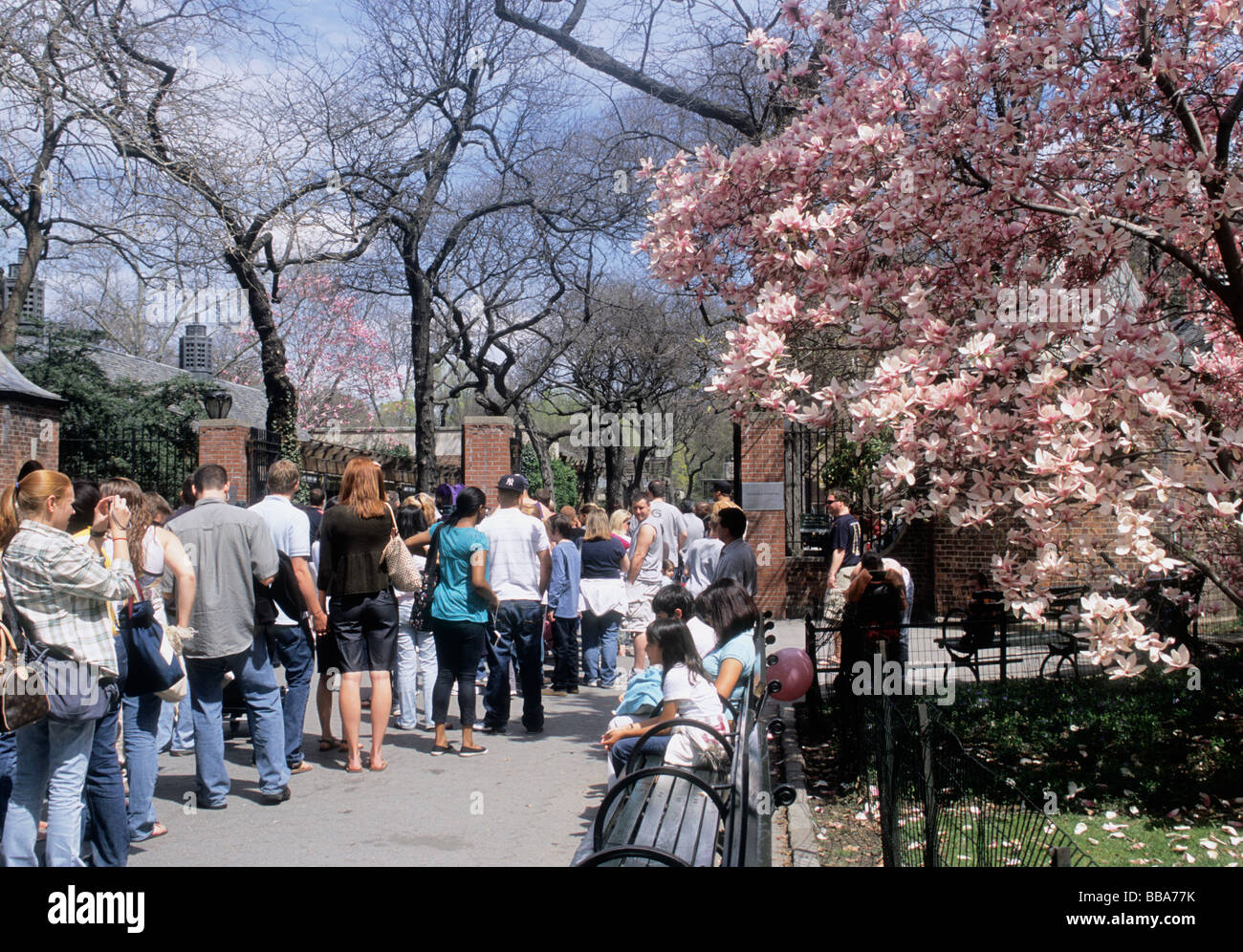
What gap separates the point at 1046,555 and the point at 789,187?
8.88ft

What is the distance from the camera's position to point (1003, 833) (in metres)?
3.98

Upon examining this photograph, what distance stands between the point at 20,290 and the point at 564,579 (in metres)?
17.8

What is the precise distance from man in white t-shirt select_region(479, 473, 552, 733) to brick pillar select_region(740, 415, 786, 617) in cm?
878

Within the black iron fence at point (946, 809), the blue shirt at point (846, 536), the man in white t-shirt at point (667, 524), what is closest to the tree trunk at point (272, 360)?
the man in white t-shirt at point (667, 524)

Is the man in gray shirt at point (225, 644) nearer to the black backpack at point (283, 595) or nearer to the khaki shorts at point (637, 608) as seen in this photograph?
the black backpack at point (283, 595)

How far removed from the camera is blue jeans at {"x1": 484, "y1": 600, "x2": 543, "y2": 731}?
8.08 m

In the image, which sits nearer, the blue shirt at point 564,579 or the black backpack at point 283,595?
the black backpack at point 283,595

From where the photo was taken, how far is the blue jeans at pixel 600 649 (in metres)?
10.9

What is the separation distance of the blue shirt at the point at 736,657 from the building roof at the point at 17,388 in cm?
1524

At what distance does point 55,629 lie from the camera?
14.2ft

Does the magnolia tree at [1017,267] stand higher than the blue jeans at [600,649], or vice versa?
the magnolia tree at [1017,267]

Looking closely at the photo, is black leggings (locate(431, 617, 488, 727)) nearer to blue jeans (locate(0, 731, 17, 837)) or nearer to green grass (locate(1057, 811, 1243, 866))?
blue jeans (locate(0, 731, 17, 837))

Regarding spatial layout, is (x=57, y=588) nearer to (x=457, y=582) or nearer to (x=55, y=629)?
(x=55, y=629)
